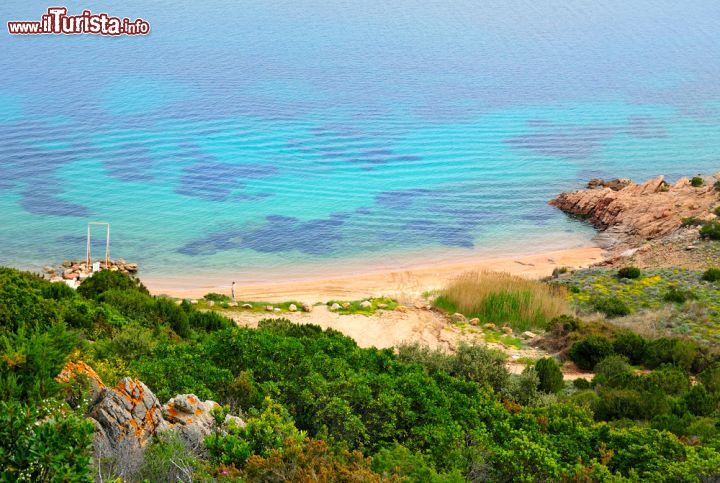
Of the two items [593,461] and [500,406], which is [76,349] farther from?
[593,461]

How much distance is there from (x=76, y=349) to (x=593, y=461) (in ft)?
25.4

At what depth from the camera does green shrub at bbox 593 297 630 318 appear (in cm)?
2406

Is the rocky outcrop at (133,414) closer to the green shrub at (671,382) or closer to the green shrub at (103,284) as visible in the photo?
the green shrub at (671,382)

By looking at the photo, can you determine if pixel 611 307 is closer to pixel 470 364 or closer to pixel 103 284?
pixel 470 364

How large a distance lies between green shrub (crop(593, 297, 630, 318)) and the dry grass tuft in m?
1.01

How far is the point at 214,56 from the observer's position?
75.9 metres

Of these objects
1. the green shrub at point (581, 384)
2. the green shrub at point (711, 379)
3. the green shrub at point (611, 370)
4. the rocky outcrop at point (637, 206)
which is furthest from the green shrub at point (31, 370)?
the rocky outcrop at point (637, 206)

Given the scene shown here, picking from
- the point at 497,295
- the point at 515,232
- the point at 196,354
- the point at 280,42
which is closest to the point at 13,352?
the point at 196,354

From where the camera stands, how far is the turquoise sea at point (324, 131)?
38.1 metres

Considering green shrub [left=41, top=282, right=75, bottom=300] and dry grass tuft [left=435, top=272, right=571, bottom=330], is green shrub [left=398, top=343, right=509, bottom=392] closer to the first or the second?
dry grass tuft [left=435, top=272, right=571, bottom=330]

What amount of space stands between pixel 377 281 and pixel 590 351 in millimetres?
13705

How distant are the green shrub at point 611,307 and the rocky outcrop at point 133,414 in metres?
17.2

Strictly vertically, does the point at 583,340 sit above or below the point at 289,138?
below

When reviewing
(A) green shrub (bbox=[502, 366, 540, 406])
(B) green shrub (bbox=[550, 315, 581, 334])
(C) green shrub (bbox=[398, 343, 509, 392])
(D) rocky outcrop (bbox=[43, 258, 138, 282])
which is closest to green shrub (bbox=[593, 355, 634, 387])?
(A) green shrub (bbox=[502, 366, 540, 406])
